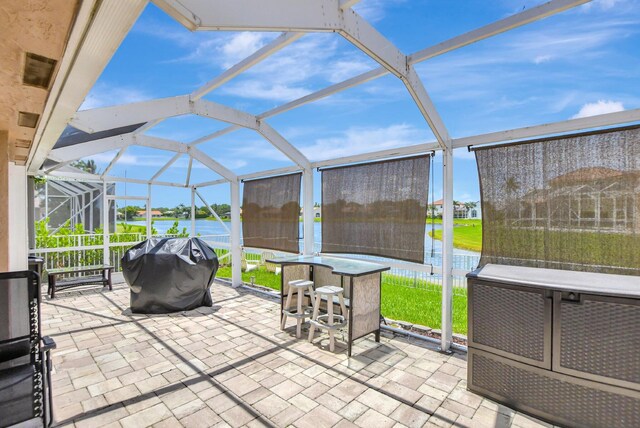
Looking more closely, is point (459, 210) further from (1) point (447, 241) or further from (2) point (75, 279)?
(2) point (75, 279)

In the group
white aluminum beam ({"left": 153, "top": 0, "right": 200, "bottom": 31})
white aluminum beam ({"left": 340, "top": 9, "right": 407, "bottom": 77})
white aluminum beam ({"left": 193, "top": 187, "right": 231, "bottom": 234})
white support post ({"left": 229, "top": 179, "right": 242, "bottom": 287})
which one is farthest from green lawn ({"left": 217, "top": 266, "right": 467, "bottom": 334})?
white aluminum beam ({"left": 153, "top": 0, "right": 200, "bottom": 31})

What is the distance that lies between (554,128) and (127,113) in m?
4.33

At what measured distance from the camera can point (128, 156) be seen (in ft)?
20.9

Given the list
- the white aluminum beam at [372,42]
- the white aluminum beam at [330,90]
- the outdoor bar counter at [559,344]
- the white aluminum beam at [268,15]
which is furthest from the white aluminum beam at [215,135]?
the outdoor bar counter at [559,344]

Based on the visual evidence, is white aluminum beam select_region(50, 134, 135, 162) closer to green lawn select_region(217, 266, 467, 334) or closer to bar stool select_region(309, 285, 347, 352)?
green lawn select_region(217, 266, 467, 334)

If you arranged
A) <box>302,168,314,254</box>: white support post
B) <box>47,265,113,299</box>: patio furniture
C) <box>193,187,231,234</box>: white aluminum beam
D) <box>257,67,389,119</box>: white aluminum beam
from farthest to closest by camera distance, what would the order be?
<box>193,187,231,234</box>: white aluminum beam < <box>47,265,113,299</box>: patio furniture < <box>302,168,314,254</box>: white support post < <box>257,67,389,119</box>: white aluminum beam

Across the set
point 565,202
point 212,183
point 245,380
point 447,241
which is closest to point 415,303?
point 447,241

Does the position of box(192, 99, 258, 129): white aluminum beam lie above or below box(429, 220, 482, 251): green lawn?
above

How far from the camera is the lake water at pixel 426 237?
12.7ft

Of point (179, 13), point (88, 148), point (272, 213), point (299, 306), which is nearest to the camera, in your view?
point (179, 13)

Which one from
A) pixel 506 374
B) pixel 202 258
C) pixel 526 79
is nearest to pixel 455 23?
pixel 526 79

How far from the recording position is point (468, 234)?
3910 mm

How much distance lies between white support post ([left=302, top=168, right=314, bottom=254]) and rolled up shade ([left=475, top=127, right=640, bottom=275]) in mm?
2687

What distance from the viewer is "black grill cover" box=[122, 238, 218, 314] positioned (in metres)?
4.86
